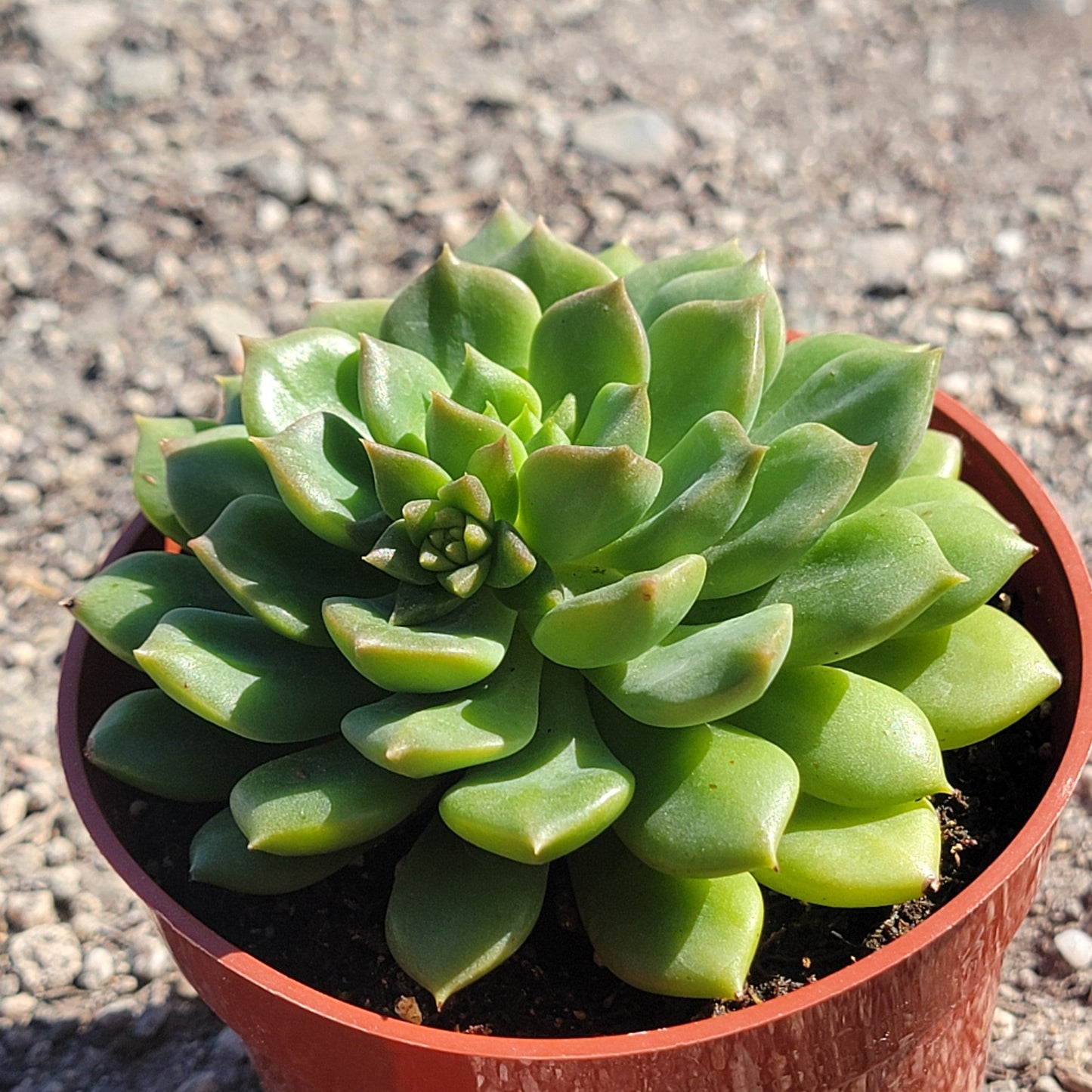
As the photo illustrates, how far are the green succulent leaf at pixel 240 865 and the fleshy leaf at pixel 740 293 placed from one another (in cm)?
56

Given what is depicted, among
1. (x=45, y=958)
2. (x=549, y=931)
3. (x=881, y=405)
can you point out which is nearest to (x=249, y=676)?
(x=549, y=931)

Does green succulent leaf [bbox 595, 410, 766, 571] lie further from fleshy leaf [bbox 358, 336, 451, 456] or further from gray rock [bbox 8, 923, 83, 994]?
gray rock [bbox 8, 923, 83, 994]

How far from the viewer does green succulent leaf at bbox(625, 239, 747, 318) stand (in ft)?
4.20

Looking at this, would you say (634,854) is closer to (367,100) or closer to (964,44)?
(367,100)

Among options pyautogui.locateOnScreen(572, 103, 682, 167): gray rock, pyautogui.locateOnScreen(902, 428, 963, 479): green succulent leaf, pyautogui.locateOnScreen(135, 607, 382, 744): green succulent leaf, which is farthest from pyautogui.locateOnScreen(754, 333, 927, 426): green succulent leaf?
pyautogui.locateOnScreen(572, 103, 682, 167): gray rock

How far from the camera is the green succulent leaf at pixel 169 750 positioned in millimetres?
1097

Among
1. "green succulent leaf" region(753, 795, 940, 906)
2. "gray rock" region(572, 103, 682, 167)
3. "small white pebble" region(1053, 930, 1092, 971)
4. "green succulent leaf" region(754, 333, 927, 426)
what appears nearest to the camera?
"green succulent leaf" region(753, 795, 940, 906)

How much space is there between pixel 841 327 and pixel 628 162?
647mm

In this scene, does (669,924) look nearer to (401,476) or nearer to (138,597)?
(401,476)

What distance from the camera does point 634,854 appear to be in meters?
1.02

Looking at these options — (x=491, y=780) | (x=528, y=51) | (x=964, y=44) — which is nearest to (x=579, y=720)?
(x=491, y=780)

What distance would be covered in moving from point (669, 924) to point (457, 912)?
159 mm

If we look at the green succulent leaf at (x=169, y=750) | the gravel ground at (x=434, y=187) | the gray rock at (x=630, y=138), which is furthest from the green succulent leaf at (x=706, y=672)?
the gray rock at (x=630, y=138)

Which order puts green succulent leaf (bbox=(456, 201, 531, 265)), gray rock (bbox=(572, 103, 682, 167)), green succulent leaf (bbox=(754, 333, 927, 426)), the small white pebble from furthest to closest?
gray rock (bbox=(572, 103, 682, 167)) → the small white pebble → green succulent leaf (bbox=(456, 201, 531, 265)) → green succulent leaf (bbox=(754, 333, 927, 426))
